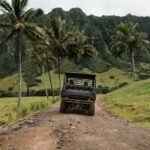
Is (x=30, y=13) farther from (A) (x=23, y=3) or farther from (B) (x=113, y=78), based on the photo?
(B) (x=113, y=78)

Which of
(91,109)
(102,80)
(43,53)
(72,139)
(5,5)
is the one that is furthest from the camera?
(102,80)

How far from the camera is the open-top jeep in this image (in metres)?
32.1

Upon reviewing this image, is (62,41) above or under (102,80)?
above

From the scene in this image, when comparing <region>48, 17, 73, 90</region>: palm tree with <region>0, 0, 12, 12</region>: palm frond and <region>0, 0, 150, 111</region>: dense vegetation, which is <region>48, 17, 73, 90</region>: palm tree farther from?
<region>0, 0, 12, 12</region>: palm frond

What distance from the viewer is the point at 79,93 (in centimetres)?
3241

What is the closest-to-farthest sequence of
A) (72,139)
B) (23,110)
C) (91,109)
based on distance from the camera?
(72,139) < (91,109) < (23,110)

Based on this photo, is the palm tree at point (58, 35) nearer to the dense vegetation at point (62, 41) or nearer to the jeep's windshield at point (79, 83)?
the dense vegetation at point (62, 41)

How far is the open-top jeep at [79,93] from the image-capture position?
32125 mm

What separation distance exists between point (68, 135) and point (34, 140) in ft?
6.14

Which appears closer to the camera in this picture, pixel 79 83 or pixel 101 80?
pixel 79 83

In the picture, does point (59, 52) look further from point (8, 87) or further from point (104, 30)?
point (104, 30)

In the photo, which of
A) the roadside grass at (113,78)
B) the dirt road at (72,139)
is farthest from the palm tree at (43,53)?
the dirt road at (72,139)

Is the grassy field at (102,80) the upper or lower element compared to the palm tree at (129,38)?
lower

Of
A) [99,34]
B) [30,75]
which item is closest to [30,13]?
[30,75]
